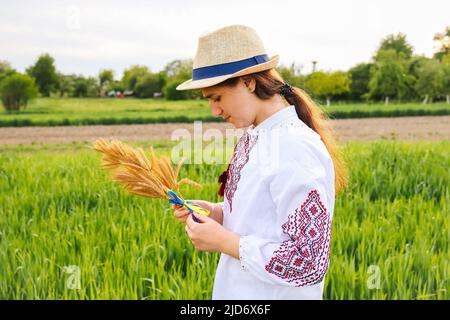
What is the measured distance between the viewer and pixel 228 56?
1.23 m

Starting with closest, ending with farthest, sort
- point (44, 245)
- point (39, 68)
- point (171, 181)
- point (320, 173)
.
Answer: point (320, 173) → point (171, 181) → point (44, 245) → point (39, 68)

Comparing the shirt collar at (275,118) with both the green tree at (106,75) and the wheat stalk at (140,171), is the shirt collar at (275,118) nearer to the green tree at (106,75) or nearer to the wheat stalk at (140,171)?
the wheat stalk at (140,171)

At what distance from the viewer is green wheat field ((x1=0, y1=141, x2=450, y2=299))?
7.61 feet

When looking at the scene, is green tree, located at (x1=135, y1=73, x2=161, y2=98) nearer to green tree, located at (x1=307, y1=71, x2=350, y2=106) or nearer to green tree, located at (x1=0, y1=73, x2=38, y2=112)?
green tree, located at (x1=0, y1=73, x2=38, y2=112)

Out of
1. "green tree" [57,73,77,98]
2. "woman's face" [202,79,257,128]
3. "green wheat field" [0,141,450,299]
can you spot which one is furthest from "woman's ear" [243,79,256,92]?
"green tree" [57,73,77,98]

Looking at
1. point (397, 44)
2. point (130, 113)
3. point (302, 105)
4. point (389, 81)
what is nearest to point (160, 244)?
point (302, 105)

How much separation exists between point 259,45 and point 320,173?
0.38 meters

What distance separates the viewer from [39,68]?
33406 millimetres

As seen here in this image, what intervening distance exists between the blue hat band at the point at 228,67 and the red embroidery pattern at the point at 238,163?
0.61ft

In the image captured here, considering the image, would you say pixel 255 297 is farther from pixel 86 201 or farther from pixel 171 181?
pixel 86 201

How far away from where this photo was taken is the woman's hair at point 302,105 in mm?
1229

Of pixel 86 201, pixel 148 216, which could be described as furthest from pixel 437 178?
pixel 86 201

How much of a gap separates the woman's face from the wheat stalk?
29 cm

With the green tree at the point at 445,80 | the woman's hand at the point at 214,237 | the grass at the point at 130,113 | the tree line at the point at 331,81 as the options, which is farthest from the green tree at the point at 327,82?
the woman's hand at the point at 214,237
